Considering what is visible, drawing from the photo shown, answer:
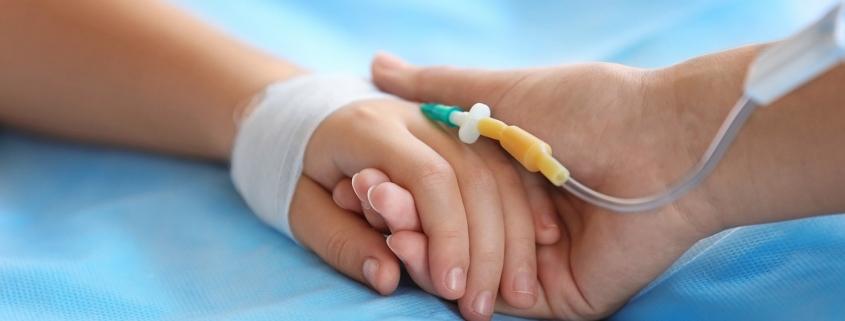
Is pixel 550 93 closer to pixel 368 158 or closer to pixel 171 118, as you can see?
pixel 368 158

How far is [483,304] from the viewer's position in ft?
2.12

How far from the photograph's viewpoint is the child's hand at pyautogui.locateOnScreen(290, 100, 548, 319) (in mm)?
654

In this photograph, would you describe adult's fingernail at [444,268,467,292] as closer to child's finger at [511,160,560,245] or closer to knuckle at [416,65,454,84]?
child's finger at [511,160,560,245]

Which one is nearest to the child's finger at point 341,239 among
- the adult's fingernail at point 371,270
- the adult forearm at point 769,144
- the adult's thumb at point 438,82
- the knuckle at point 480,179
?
the adult's fingernail at point 371,270

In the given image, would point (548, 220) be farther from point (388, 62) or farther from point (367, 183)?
point (388, 62)

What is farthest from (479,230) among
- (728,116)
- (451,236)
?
(728,116)

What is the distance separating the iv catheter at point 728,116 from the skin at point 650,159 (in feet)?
0.04

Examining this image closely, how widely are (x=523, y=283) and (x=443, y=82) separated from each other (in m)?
→ 0.34

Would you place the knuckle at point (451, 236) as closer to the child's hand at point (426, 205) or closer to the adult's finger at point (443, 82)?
the child's hand at point (426, 205)

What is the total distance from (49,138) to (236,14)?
1.44 feet

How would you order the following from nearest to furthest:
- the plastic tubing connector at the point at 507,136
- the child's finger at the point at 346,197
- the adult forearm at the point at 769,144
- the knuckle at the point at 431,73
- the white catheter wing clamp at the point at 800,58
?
the white catheter wing clamp at the point at 800,58
the adult forearm at the point at 769,144
the plastic tubing connector at the point at 507,136
the child's finger at the point at 346,197
the knuckle at the point at 431,73

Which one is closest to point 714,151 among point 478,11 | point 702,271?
point 702,271

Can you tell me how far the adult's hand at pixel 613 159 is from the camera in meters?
0.60

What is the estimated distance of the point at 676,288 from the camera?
2.14ft
